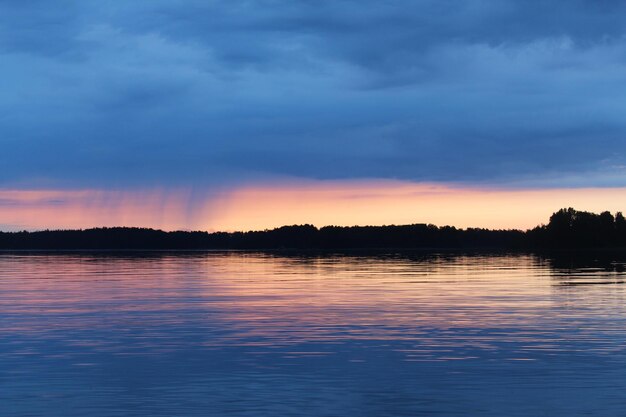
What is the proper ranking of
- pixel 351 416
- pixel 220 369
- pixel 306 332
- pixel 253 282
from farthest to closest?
pixel 253 282 < pixel 306 332 < pixel 220 369 < pixel 351 416

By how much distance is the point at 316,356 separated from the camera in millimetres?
24406

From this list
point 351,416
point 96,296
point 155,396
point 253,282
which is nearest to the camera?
point 351,416

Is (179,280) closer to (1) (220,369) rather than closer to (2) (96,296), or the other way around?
(2) (96,296)

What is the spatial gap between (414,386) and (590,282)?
42.1m

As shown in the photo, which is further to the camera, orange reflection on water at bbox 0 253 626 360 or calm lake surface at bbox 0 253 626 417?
orange reflection on water at bbox 0 253 626 360

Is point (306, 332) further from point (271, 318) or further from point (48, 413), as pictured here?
point (48, 413)

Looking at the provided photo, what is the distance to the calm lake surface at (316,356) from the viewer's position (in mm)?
18250

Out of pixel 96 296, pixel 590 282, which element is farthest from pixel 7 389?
pixel 590 282

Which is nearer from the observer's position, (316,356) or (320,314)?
(316,356)

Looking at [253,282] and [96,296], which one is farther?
[253,282]

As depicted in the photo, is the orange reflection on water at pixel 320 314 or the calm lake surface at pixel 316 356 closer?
the calm lake surface at pixel 316 356

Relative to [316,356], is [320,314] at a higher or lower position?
higher

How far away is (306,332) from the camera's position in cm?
3003

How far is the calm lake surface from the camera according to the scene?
18250mm
